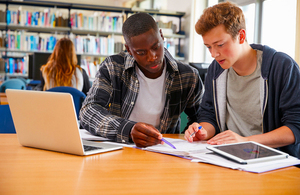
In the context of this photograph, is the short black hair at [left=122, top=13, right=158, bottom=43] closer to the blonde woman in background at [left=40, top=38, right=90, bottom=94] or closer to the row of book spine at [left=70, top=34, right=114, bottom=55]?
the blonde woman in background at [left=40, top=38, right=90, bottom=94]

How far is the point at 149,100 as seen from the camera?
63.1 inches

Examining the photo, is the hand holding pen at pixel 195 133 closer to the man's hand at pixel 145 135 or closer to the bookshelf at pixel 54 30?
the man's hand at pixel 145 135

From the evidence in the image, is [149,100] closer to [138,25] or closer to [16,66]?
[138,25]

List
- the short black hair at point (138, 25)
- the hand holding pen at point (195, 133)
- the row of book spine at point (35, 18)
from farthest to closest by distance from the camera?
the row of book spine at point (35, 18)
the short black hair at point (138, 25)
the hand holding pen at point (195, 133)

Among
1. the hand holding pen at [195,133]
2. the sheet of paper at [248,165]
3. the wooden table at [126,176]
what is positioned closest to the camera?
the wooden table at [126,176]

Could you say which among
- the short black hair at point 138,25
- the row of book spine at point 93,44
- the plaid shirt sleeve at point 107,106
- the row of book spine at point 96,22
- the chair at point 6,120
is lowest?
the chair at point 6,120

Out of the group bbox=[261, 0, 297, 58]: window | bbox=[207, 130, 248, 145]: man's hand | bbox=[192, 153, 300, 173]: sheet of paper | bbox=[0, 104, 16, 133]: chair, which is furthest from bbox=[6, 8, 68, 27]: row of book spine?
bbox=[192, 153, 300, 173]: sheet of paper

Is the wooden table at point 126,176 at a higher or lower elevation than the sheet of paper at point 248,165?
lower

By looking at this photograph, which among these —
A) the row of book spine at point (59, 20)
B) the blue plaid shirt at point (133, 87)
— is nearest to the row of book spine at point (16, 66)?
the row of book spine at point (59, 20)

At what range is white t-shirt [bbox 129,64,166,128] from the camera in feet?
5.23

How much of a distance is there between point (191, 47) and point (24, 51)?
3138 millimetres

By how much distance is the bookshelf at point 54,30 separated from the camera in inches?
213

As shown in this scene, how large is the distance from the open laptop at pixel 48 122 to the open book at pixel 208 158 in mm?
196

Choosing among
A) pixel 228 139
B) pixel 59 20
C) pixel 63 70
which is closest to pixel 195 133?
pixel 228 139
